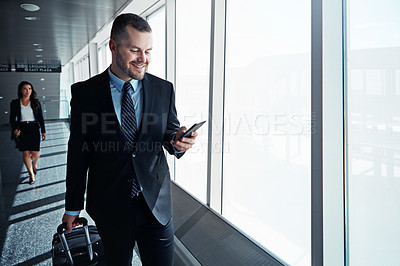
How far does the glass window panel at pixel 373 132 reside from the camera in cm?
153

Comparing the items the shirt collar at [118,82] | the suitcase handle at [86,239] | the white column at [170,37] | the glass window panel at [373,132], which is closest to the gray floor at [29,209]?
the suitcase handle at [86,239]

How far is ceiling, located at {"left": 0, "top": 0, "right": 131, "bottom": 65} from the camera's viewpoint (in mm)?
4965

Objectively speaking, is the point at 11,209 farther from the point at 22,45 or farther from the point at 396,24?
the point at 22,45

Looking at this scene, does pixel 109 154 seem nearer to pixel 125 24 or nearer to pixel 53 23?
pixel 125 24

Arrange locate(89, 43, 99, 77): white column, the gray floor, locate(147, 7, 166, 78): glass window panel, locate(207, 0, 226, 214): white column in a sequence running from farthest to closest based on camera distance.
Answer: locate(89, 43, 99, 77): white column, locate(147, 7, 166, 78): glass window panel, locate(207, 0, 226, 214): white column, the gray floor

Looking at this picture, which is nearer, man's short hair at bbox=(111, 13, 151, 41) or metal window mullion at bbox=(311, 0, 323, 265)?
man's short hair at bbox=(111, 13, 151, 41)

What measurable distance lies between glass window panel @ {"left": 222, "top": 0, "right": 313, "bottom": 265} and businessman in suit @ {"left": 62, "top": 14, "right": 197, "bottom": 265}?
1119 mm

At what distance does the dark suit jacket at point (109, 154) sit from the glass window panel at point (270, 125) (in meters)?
1.08

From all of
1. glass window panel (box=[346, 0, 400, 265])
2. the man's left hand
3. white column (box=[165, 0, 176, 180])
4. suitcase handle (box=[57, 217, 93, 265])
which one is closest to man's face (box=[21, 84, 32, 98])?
white column (box=[165, 0, 176, 180])

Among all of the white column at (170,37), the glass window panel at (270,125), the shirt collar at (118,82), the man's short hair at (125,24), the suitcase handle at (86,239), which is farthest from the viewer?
the white column at (170,37)

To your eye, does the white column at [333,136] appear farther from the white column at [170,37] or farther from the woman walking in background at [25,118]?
the woman walking in background at [25,118]

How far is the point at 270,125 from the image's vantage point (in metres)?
2.64

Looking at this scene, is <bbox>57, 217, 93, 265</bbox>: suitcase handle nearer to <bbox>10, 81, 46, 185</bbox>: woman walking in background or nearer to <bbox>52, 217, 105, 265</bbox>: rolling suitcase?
<bbox>52, 217, 105, 265</bbox>: rolling suitcase

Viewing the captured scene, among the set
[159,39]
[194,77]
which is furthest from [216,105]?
[159,39]
